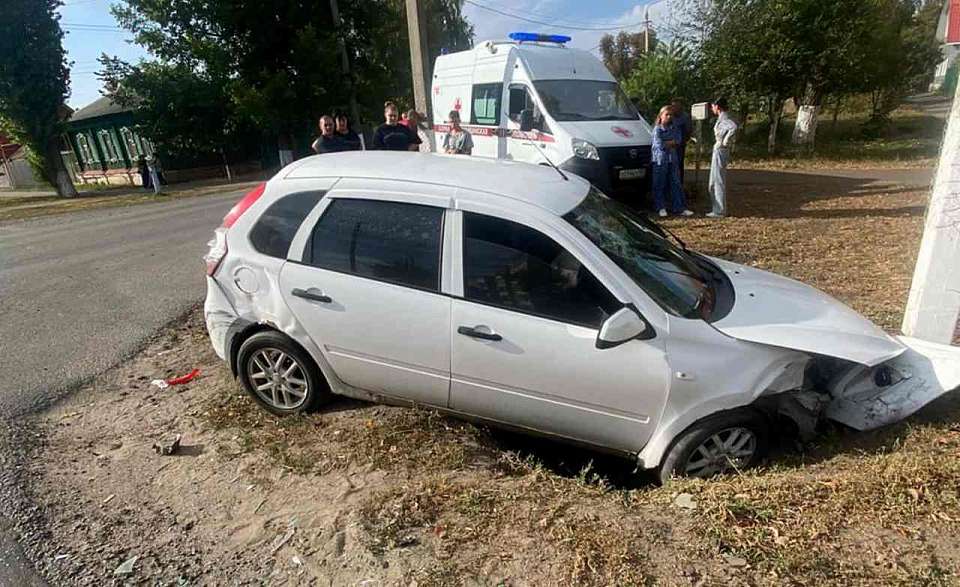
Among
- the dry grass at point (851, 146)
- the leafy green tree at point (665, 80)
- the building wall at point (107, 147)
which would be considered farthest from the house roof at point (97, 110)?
the dry grass at point (851, 146)

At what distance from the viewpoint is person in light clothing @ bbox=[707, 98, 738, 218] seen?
8.48 meters

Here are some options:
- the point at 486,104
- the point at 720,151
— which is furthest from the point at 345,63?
the point at 720,151

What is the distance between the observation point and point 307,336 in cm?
344

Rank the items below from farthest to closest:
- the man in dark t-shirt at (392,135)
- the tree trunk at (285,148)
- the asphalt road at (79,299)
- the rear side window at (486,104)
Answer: the tree trunk at (285,148)
the rear side window at (486,104)
the man in dark t-shirt at (392,135)
the asphalt road at (79,299)

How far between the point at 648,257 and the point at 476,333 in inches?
44.1

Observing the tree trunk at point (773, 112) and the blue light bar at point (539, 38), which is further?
the tree trunk at point (773, 112)

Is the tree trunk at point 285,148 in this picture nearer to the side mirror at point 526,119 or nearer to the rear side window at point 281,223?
the side mirror at point 526,119

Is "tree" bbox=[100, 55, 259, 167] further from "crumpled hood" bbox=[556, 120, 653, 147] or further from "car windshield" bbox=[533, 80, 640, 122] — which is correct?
"crumpled hood" bbox=[556, 120, 653, 147]

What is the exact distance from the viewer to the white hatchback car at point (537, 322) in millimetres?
2826

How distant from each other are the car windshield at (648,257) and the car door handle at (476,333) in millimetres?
741

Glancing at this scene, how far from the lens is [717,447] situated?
2957 mm

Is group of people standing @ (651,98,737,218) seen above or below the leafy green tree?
below

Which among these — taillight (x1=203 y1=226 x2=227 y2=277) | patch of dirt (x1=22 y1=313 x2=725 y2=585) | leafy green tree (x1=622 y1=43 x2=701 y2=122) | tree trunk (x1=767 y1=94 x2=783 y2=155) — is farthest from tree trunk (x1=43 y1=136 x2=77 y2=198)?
tree trunk (x1=767 y1=94 x2=783 y2=155)

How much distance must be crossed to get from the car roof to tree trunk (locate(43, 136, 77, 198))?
84.5 ft
